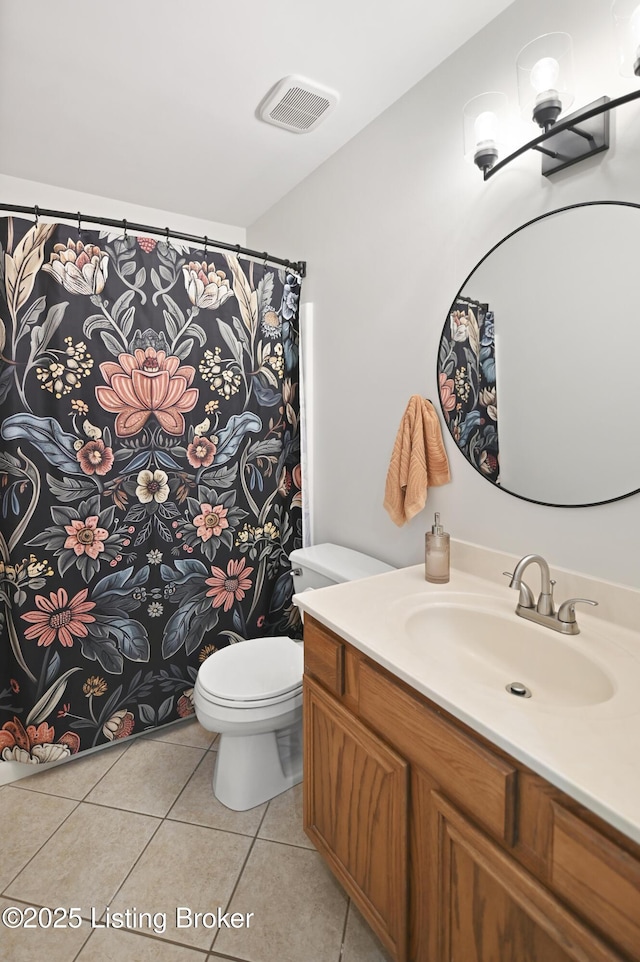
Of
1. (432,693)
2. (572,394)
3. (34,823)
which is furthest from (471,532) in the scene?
(34,823)

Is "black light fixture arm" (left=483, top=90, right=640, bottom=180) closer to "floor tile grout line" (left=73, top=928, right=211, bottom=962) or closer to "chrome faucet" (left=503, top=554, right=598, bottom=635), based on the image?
"chrome faucet" (left=503, top=554, right=598, bottom=635)

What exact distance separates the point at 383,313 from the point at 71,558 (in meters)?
1.48

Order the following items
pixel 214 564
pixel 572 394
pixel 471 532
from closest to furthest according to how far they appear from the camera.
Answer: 1. pixel 572 394
2. pixel 471 532
3. pixel 214 564

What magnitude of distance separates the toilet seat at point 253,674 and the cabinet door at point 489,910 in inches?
30.4

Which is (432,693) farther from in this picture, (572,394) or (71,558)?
(71,558)

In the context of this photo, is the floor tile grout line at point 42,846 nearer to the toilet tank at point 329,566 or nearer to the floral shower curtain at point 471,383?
the toilet tank at point 329,566

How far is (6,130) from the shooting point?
1923 mm

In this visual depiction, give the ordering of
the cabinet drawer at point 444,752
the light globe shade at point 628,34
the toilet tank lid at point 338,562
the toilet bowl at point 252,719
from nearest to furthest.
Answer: the cabinet drawer at point 444,752
the light globe shade at point 628,34
the toilet bowl at point 252,719
the toilet tank lid at point 338,562

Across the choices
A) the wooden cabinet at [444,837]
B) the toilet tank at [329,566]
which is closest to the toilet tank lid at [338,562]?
the toilet tank at [329,566]

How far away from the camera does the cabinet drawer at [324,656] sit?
4.01ft

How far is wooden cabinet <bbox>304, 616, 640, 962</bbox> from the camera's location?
68 cm

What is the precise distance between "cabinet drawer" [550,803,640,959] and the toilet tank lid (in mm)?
1049

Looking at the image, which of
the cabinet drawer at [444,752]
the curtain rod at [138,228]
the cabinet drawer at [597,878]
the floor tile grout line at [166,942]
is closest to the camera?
the cabinet drawer at [597,878]

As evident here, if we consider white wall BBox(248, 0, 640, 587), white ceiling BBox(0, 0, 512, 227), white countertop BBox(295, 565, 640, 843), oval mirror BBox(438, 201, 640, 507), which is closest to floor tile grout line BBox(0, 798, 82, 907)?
white countertop BBox(295, 565, 640, 843)
